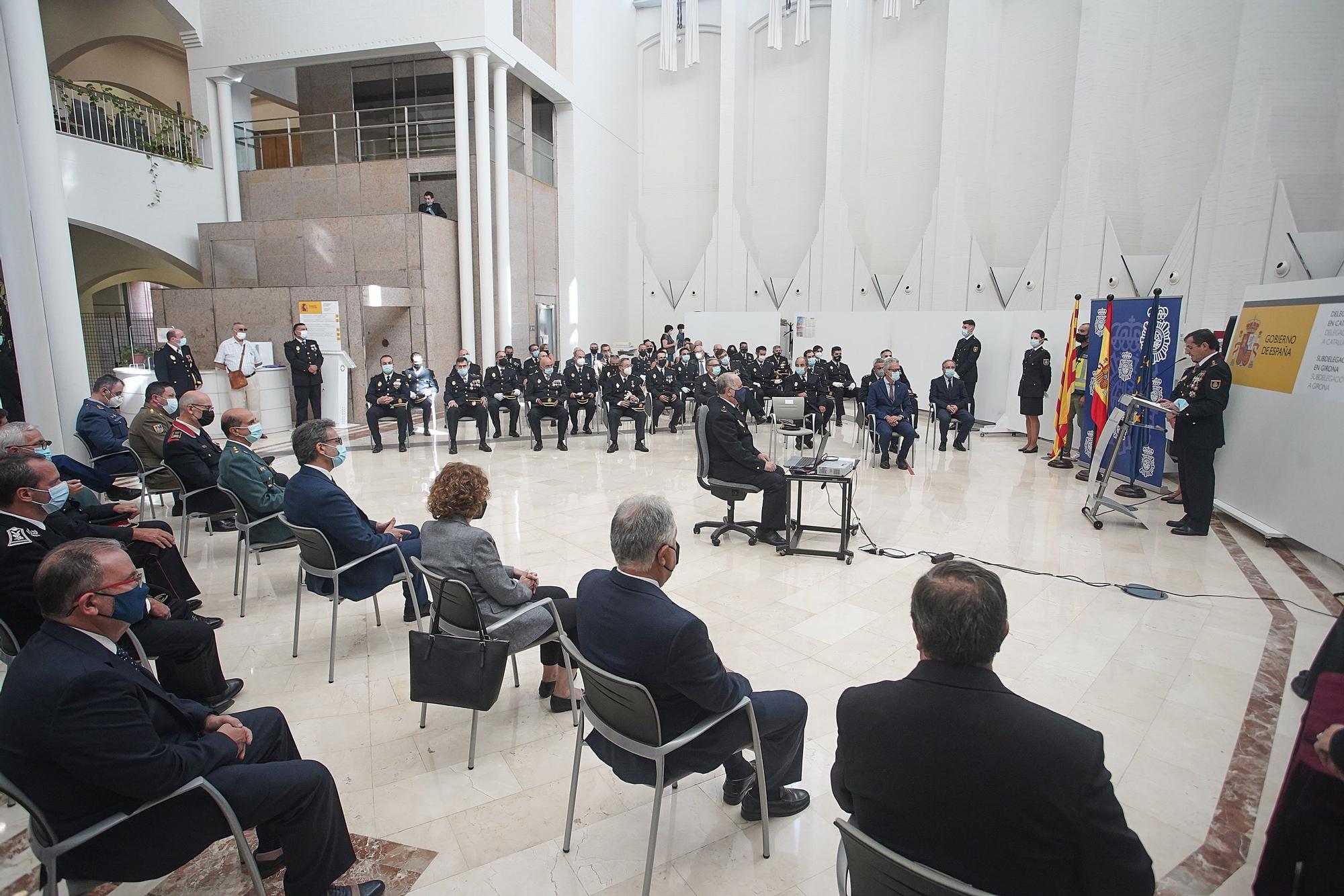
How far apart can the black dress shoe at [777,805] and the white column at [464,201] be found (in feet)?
36.0

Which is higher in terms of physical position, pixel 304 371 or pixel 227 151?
pixel 227 151

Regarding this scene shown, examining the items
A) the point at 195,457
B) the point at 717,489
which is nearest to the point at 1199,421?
the point at 717,489

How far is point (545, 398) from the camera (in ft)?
31.0

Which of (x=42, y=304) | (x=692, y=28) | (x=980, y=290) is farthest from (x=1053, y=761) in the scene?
(x=692, y=28)

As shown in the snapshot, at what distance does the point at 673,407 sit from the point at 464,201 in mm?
5163

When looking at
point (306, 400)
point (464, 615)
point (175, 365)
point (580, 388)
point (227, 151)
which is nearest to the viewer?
point (464, 615)

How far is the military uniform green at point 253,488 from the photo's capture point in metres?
4.04

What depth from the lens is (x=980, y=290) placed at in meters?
12.8

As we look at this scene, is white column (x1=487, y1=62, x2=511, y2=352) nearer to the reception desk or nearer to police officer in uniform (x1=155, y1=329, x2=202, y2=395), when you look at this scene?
the reception desk

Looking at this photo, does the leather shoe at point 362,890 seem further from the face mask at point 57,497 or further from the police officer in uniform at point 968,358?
the police officer in uniform at point 968,358

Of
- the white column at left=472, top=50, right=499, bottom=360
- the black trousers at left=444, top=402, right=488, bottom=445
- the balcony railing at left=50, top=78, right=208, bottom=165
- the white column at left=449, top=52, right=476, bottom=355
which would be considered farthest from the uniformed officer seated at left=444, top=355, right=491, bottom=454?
the balcony railing at left=50, top=78, right=208, bottom=165

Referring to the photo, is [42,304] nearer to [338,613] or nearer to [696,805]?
[338,613]

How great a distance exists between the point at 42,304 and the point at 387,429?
5.54 m

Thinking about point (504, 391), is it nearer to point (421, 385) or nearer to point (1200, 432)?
point (421, 385)
